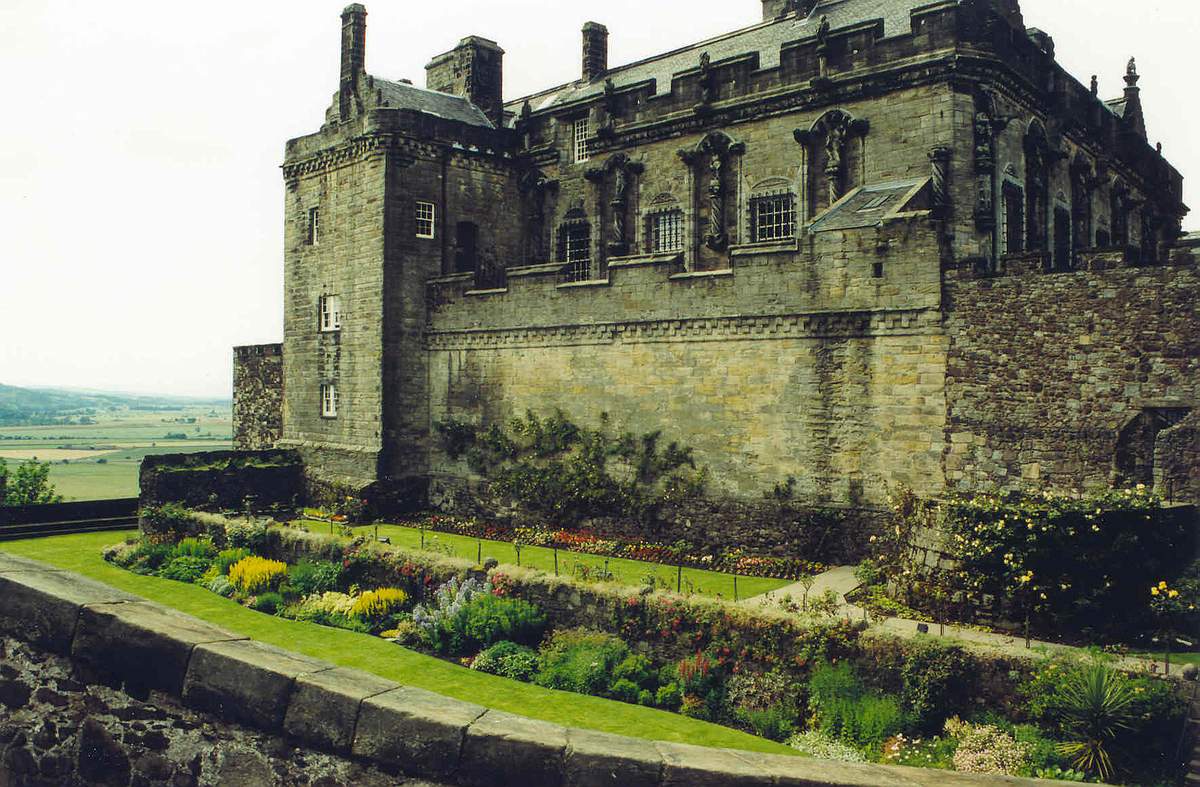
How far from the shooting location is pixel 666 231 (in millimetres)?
27562

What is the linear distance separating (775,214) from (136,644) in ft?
71.2

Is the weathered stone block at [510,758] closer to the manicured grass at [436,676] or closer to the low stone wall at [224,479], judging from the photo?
the manicured grass at [436,676]

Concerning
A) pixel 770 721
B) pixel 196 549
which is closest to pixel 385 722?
pixel 770 721

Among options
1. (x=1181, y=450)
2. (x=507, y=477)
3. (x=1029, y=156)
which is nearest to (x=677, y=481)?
(x=507, y=477)

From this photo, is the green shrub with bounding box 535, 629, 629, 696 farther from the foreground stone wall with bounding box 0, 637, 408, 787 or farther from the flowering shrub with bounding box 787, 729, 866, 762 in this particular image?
the foreground stone wall with bounding box 0, 637, 408, 787

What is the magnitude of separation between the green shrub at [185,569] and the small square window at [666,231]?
15326 mm

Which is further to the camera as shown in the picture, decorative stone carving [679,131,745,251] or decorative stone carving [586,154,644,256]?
decorative stone carving [586,154,644,256]

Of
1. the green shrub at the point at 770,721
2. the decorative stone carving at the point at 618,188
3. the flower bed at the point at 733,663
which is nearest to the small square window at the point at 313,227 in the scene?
the decorative stone carving at the point at 618,188

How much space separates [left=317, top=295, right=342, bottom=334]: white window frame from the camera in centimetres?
2989

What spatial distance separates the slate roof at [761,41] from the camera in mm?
24531

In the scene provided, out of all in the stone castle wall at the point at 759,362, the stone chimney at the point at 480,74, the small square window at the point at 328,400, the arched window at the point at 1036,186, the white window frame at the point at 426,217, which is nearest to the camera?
the stone castle wall at the point at 759,362

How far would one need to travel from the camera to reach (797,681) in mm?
13578

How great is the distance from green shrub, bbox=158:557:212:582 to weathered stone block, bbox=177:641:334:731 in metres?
17.9

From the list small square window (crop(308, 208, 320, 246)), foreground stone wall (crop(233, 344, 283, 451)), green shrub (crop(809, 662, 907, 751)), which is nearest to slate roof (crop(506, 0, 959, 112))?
small square window (crop(308, 208, 320, 246))
